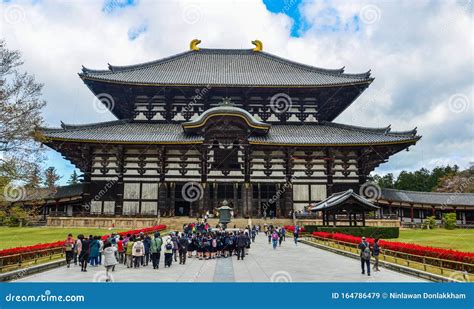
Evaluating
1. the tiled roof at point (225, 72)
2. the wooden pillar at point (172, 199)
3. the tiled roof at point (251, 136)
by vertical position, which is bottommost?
the wooden pillar at point (172, 199)

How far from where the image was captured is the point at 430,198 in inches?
2131

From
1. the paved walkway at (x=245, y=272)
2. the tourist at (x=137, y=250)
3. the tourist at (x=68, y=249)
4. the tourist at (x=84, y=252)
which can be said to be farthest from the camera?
the tourist at (x=68, y=249)

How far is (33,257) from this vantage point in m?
17.4

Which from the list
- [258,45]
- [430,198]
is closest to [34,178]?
[258,45]

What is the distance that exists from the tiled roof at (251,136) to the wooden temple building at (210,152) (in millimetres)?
123

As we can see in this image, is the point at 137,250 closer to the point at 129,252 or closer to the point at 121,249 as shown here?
the point at 129,252

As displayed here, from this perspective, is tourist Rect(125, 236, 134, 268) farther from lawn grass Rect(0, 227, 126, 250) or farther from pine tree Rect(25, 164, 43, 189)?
lawn grass Rect(0, 227, 126, 250)

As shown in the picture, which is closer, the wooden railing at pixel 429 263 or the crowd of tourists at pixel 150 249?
the wooden railing at pixel 429 263

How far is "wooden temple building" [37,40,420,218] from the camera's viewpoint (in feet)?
144

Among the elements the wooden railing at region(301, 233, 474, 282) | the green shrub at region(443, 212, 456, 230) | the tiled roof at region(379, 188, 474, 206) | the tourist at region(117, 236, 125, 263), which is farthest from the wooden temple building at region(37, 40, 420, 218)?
the tourist at region(117, 236, 125, 263)

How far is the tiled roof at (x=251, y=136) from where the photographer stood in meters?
43.0

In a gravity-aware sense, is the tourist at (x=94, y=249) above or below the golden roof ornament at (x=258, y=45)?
below

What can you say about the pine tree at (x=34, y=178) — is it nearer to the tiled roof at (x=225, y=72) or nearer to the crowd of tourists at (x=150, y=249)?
the crowd of tourists at (x=150, y=249)

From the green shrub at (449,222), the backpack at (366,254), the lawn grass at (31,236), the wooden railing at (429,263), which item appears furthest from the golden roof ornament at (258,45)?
the backpack at (366,254)
